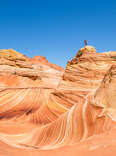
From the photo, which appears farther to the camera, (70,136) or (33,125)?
(33,125)

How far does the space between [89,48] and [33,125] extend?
25.0ft

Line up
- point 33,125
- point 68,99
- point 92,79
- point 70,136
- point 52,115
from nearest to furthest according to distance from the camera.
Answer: point 70,136
point 33,125
point 52,115
point 68,99
point 92,79

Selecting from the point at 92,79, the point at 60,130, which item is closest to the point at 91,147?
the point at 60,130

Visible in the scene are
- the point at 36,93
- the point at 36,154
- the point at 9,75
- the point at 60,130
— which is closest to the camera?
the point at 36,154

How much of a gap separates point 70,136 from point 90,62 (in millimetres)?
6550

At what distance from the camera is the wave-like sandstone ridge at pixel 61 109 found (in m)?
1.85

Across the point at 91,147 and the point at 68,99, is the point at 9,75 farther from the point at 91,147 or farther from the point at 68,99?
the point at 91,147

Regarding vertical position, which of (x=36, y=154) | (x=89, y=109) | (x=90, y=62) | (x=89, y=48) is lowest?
(x=36, y=154)

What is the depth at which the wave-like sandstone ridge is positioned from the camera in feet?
6.07

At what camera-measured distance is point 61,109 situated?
21.5 ft

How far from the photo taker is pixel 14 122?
5.89 metres

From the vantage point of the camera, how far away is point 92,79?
25.3 ft

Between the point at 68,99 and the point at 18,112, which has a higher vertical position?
the point at 68,99

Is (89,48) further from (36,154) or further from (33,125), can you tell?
(36,154)
